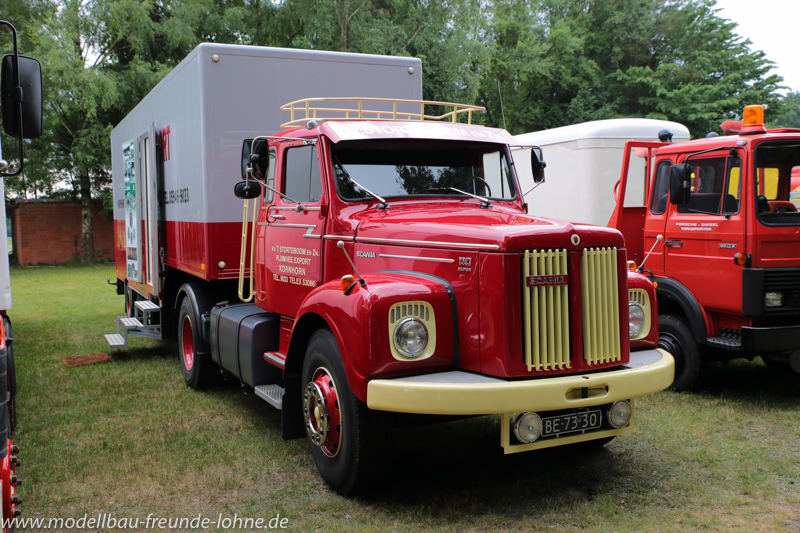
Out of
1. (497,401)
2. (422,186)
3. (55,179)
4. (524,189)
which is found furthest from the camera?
(55,179)

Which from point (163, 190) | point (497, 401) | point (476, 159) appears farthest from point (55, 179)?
point (497, 401)

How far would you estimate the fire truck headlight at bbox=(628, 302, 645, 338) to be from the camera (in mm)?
4711

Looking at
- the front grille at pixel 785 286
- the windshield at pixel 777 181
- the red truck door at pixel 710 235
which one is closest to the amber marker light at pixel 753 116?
the windshield at pixel 777 181

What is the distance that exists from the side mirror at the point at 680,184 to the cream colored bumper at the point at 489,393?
3.06m

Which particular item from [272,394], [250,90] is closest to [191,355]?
[272,394]

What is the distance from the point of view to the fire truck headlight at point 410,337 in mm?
3957

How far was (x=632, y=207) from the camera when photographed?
7871 mm

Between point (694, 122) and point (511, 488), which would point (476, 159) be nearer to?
point (511, 488)

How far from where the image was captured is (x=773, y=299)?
6.14m

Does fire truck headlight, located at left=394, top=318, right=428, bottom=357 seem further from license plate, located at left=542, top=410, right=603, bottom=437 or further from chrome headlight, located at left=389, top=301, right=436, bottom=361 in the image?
license plate, located at left=542, top=410, right=603, bottom=437

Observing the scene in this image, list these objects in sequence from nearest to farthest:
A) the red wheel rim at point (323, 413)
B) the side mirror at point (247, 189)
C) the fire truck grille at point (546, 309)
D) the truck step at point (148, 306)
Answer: the fire truck grille at point (546, 309), the red wheel rim at point (323, 413), the side mirror at point (247, 189), the truck step at point (148, 306)

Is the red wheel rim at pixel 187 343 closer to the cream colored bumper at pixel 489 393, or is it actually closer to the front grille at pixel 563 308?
the cream colored bumper at pixel 489 393

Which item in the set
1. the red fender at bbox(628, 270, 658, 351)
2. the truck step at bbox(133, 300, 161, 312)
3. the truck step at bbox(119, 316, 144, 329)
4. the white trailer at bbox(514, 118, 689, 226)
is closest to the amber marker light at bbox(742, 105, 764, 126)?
the red fender at bbox(628, 270, 658, 351)

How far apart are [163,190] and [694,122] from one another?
25938 millimetres
